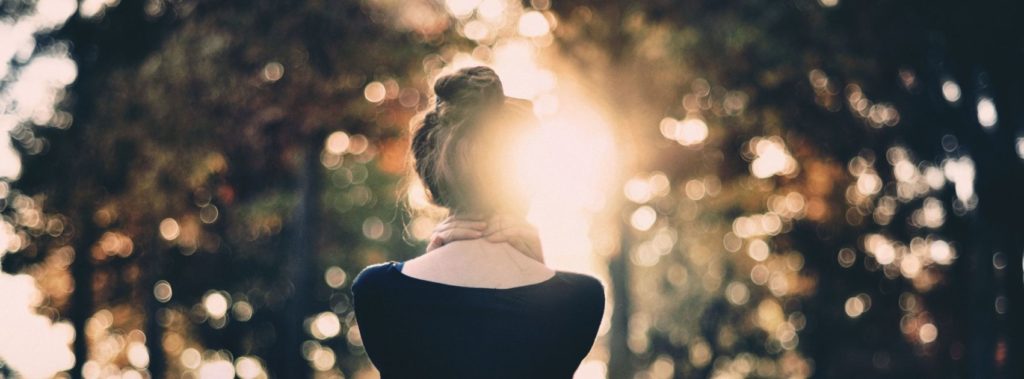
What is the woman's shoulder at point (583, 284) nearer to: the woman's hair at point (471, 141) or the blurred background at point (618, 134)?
the woman's hair at point (471, 141)

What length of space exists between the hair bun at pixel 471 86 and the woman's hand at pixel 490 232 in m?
0.29

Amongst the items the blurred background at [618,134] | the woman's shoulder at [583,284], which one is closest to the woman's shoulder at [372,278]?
the woman's shoulder at [583,284]

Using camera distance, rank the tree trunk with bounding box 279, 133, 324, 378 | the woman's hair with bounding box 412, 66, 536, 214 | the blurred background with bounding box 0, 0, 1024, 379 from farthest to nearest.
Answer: the tree trunk with bounding box 279, 133, 324, 378 < the blurred background with bounding box 0, 0, 1024, 379 < the woman's hair with bounding box 412, 66, 536, 214

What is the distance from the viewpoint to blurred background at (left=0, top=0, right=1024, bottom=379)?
1116cm

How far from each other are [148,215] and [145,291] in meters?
4.72

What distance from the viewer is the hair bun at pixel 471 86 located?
2379 mm

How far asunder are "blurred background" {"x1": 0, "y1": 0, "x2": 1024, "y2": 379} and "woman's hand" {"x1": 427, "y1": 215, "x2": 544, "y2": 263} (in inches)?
251

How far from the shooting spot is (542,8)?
12.5 metres

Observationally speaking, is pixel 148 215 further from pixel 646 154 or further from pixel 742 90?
pixel 742 90

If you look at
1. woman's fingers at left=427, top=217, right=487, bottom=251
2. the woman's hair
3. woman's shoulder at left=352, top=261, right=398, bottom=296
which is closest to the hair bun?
the woman's hair

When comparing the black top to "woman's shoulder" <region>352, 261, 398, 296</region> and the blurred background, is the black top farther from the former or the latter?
the blurred background

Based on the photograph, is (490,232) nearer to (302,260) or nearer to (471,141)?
(471,141)

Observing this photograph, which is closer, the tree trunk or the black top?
the black top

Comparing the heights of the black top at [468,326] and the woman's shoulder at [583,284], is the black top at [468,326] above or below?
below
